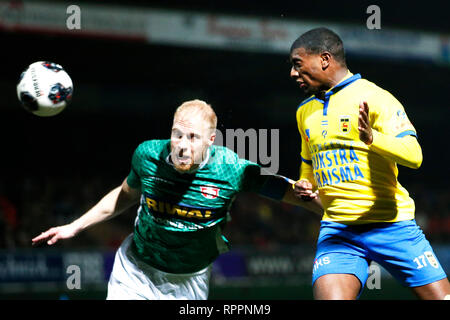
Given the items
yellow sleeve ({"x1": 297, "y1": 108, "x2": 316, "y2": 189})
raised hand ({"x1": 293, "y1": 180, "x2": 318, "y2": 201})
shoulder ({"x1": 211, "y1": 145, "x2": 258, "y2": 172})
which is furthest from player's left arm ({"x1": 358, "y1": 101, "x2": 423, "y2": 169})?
shoulder ({"x1": 211, "y1": 145, "x2": 258, "y2": 172})

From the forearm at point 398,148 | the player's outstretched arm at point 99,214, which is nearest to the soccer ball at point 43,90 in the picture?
the player's outstretched arm at point 99,214

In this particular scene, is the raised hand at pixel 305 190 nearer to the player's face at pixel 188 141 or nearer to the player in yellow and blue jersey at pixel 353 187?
the player in yellow and blue jersey at pixel 353 187

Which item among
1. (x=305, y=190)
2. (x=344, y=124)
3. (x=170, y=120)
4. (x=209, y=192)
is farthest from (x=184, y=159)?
(x=170, y=120)

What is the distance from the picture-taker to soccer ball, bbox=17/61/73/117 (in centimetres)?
405

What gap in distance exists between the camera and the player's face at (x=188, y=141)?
3.51 meters

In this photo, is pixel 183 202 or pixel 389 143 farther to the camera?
pixel 183 202

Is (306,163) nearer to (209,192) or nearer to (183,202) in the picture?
(209,192)

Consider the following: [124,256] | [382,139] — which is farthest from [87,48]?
[382,139]

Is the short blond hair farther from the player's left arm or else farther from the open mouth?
the player's left arm

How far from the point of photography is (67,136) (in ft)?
52.0

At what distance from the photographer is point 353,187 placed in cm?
357

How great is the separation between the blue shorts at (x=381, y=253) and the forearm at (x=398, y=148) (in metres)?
0.48

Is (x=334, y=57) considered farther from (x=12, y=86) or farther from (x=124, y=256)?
(x=12, y=86)

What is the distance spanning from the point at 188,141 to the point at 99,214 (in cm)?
80
